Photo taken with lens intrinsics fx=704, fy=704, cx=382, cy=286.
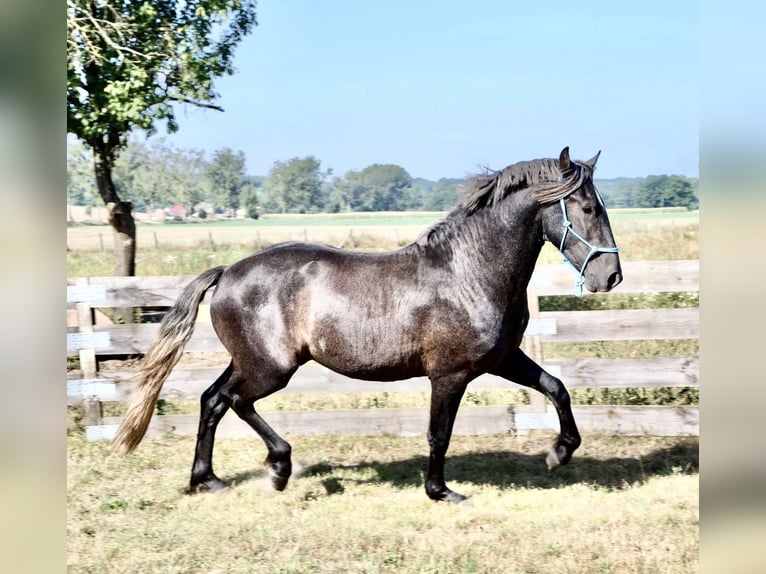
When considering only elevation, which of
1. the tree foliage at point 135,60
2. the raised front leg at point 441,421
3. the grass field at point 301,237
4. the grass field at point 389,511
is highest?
the tree foliage at point 135,60

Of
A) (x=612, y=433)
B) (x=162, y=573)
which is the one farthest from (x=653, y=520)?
(x=162, y=573)

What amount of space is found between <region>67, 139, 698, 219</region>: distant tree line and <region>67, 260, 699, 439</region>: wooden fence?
13.1 feet

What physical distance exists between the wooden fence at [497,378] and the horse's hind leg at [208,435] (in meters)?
1.33

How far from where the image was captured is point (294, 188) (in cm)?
1246

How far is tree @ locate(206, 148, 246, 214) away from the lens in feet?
38.9

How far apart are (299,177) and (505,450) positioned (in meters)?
7.30

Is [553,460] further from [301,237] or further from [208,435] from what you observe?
[301,237]

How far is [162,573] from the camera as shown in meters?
4.10

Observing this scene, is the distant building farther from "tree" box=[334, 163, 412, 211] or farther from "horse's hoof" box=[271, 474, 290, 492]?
"horse's hoof" box=[271, 474, 290, 492]

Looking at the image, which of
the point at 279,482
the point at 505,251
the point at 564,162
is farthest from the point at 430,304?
the point at 279,482

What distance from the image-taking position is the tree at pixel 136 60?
24.3ft

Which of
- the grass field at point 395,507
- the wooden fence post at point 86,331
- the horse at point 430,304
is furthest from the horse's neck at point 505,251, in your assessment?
the wooden fence post at point 86,331

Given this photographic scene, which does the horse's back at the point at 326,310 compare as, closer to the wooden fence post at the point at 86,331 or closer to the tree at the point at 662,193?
the wooden fence post at the point at 86,331
